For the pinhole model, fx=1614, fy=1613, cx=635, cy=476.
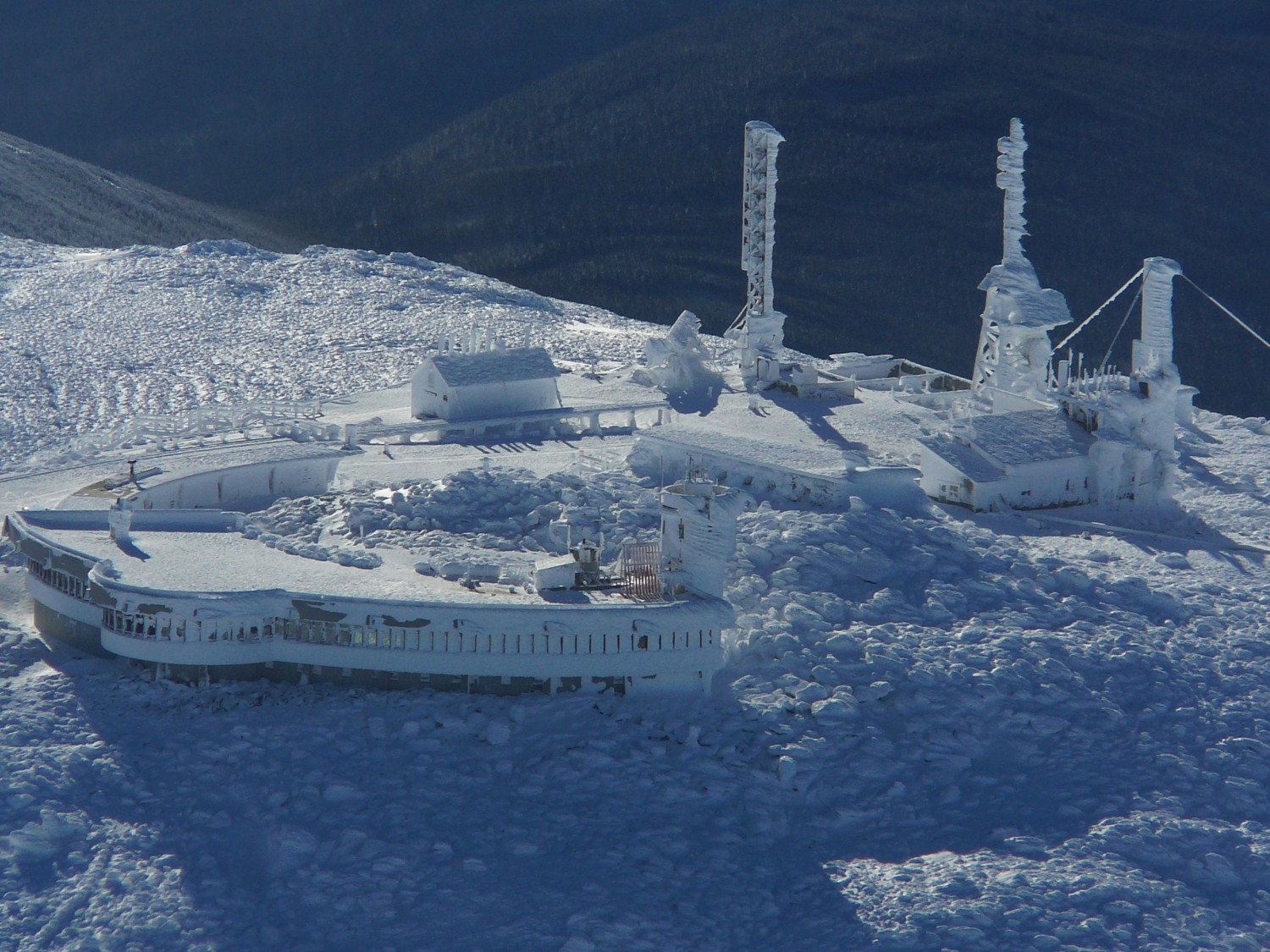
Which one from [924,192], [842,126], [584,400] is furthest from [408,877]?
[842,126]

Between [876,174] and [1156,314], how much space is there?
74.2 m

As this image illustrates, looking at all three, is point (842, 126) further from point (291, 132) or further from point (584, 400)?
point (584, 400)

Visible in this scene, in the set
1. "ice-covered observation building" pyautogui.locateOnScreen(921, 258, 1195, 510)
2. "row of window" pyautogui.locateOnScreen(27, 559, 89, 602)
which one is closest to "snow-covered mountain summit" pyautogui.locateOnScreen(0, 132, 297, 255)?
"row of window" pyautogui.locateOnScreen(27, 559, 89, 602)

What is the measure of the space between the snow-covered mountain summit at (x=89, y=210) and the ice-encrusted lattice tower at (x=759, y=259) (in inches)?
1602

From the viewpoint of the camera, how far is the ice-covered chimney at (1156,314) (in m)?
48.0

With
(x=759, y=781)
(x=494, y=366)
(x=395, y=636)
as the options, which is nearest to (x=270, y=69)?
(x=494, y=366)

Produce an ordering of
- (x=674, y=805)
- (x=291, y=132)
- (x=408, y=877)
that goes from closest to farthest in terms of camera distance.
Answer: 1. (x=408, y=877)
2. (x=674, y=805)
3. (x=291, y=132)

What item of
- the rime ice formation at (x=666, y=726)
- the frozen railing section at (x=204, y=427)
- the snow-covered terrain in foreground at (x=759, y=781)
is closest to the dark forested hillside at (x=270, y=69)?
the frozen railing section at (x=204, y=427)

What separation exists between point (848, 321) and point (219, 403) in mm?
56853

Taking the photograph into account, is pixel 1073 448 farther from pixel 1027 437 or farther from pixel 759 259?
pixel 759 259

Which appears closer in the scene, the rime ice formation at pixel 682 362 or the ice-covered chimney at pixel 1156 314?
the ice-covered chimney at pixel 1156 314

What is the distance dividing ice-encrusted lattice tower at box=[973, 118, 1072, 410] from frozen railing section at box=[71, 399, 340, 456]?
66.7ft

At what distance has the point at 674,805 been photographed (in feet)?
97.5

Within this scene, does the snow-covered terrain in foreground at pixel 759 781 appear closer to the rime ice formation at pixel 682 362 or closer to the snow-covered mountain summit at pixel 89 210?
the rime ice formation at pixel 682 362
